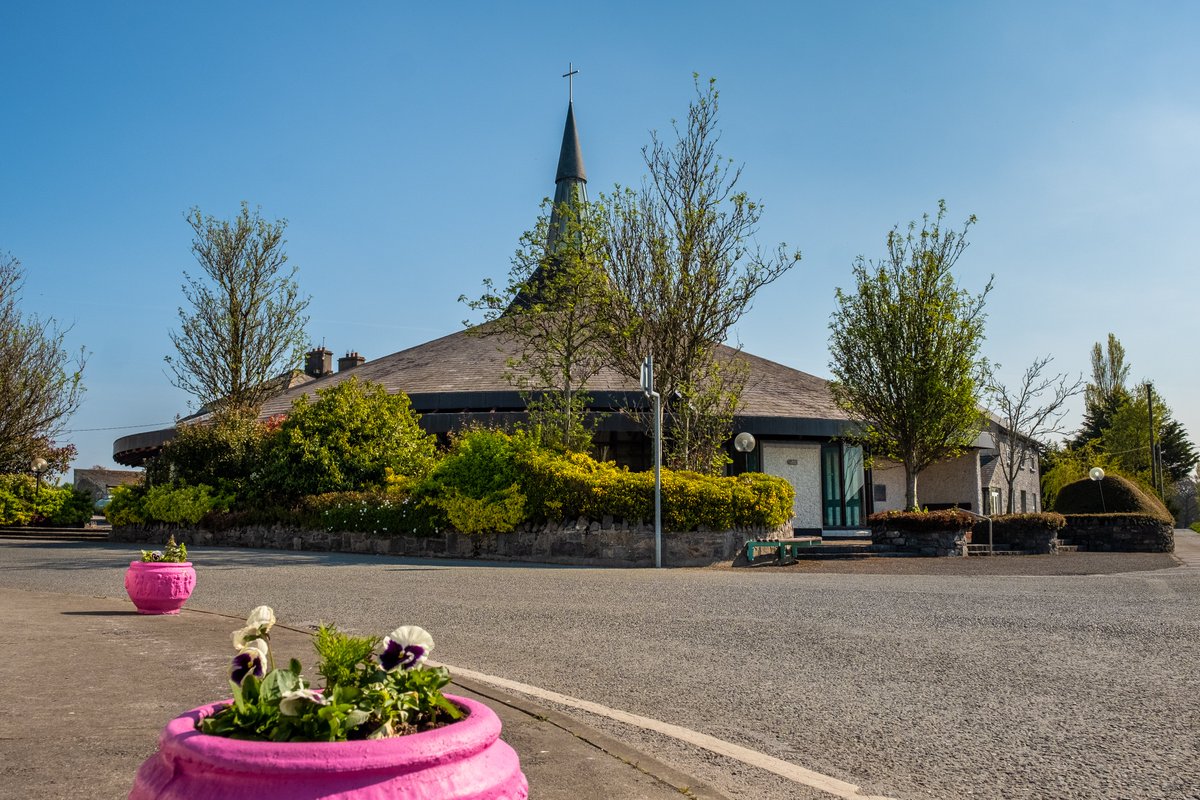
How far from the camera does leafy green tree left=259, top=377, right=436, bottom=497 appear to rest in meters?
23.5

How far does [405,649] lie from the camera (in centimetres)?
279

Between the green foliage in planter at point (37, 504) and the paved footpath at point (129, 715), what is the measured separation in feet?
87.2

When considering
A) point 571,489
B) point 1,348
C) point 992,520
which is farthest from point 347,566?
point 1,348

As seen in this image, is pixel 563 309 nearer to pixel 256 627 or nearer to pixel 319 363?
pixel 256 627

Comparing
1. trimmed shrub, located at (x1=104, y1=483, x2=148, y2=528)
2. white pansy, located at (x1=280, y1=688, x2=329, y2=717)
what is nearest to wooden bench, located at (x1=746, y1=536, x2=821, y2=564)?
white pansy, located at (x1=280, y1=688, x2=329, y2=717)

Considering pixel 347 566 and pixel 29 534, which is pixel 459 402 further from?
pixel 29 534

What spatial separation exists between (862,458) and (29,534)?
27623 mm

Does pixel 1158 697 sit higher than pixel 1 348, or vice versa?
pixel 1 348

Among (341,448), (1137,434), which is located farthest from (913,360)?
(1137,434)

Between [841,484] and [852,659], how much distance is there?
79.1ft

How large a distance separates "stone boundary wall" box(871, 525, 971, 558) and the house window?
6.94 metres

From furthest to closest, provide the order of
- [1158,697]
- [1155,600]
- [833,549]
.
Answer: [833,549] < [1155,600] < [1158,697]

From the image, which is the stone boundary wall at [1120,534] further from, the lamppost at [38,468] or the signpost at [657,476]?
the lamppost at [38,468]

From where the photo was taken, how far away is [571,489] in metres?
18.6
